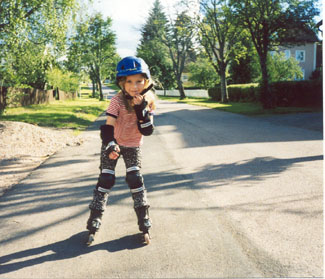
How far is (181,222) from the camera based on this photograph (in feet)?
10.3

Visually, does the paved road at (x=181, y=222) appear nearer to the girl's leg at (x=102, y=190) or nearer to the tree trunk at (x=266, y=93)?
the girl's leg at (x=102, y=190)

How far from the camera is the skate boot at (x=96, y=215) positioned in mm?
2793

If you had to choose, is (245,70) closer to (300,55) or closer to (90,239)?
(300,55)

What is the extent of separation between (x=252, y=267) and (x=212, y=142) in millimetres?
6193

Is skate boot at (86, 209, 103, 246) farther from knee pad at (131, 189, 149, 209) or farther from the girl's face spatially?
the girl's face

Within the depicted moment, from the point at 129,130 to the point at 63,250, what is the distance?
47.8 inches

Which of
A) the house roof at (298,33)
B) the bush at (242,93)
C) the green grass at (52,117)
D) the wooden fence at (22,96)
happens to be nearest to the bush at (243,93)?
the bush at (242,93)

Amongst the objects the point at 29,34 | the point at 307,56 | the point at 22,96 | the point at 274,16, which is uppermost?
the point at 307,56

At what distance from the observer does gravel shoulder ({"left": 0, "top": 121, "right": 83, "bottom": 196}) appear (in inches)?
210

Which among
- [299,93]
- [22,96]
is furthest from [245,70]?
[22,96]

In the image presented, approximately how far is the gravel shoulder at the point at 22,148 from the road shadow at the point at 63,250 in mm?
1989

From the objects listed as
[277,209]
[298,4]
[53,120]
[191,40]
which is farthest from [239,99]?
[277,209]

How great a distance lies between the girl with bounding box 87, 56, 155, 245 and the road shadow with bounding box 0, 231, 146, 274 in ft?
0.35

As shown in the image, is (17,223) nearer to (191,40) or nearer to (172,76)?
(191,40)
